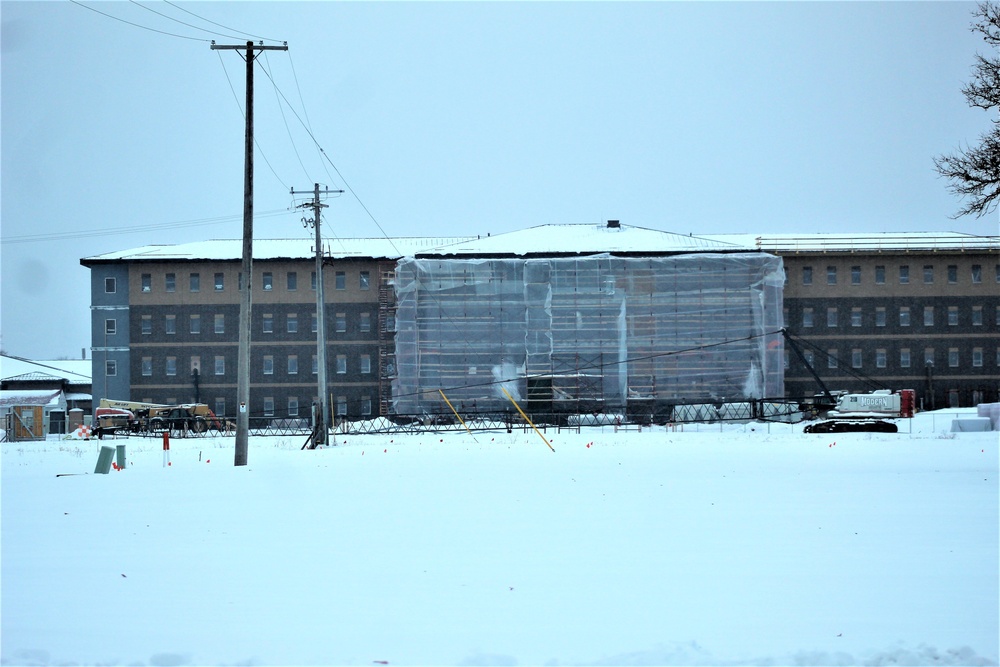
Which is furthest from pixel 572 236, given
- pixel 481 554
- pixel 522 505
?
pixel 481 554

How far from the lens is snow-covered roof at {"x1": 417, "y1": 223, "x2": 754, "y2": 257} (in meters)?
63.9

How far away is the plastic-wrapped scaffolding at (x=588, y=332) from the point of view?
197ft

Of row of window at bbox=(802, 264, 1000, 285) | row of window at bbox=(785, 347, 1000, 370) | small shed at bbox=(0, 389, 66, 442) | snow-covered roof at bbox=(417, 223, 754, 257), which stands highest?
snow-covered roof at bbox=(417, 223, 754, 257)

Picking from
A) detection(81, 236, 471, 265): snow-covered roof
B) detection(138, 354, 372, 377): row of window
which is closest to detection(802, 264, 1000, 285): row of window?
detection(81, 236, 471, 265): snow-covered roof

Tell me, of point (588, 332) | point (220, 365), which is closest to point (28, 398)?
point (220, 365)

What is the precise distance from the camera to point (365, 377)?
68188 millimetres

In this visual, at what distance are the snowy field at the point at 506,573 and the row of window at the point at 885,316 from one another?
53238 millimetres

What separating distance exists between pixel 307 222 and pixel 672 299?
91.2 feet

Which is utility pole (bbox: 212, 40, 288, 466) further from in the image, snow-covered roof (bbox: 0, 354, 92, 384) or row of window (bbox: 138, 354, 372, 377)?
snow-covered roof (bbox: 0, 354, 92, 384)

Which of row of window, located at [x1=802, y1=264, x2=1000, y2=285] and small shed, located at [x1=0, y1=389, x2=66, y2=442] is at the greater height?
row of window, located at [x1=802, y1=264, x2=1000, y2=285]

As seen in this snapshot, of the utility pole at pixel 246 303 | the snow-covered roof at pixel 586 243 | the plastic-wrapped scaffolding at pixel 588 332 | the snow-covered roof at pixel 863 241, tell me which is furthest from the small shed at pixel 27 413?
the snow-covered roof at pixel 863 241

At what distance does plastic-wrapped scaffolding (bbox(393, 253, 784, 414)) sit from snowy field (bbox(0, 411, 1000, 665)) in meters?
42.8

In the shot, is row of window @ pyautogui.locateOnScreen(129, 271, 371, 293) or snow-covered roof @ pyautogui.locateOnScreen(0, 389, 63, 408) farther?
snow-covered roof @ pyautogui.locateOnScreen(0, 389, 63, 408)

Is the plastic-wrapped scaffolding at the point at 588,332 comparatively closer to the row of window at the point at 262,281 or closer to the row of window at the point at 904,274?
the row of window at the point at 262,281
